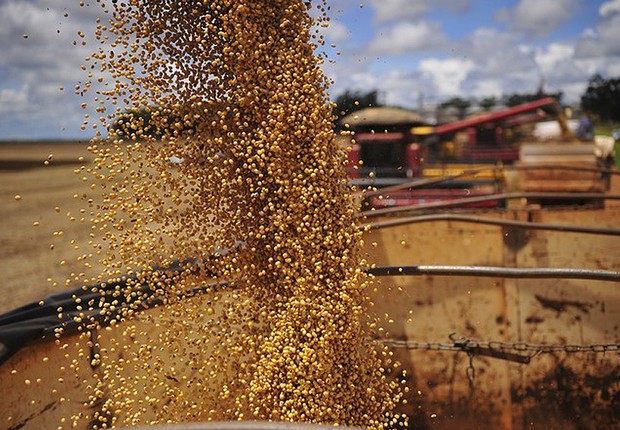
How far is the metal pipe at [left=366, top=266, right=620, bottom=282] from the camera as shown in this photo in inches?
94.0

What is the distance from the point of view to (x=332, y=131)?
2.39 m

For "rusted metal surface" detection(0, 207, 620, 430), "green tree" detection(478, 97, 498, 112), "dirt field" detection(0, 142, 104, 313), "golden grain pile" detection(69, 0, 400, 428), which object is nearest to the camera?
"golden grain pile" detection(69, 0, 400, 428)

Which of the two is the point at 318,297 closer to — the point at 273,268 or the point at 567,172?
the point at 273,268

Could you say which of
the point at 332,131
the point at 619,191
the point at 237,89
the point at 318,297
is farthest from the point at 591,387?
the point at 619,191

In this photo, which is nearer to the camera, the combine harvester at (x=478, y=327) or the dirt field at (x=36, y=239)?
the combine harvester at (x=478, y=327)

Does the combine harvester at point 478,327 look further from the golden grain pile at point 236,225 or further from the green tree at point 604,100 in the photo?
the green tree at point 604,100

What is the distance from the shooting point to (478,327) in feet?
11.3

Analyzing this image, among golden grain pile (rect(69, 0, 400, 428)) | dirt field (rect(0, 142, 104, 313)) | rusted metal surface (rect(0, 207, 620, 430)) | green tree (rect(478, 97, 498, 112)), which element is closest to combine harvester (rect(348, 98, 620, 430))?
rusted metal surface (rect(0, 207, 620, 430))

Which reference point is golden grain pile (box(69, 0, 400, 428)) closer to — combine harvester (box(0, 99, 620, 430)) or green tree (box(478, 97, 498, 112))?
combine harvester (box(0, 99, 620, 430))

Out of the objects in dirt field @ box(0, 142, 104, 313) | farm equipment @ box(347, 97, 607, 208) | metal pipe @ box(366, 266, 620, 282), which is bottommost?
dirt field @ box(0, 142, 104, 313)

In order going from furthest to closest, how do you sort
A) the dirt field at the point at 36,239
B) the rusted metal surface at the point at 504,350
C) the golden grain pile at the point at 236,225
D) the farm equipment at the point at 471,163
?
the dirt field at the point at 36,239, the farm equipment at the point at 471,163, the rusted metal surface at the point at 504,350, the golden grain pile at the point at 236,225

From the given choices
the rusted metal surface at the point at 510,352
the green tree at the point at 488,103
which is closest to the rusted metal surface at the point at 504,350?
the rusted metal surface at the point at 510,352

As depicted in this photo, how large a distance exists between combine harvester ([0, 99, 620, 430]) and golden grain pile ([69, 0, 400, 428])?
156mm

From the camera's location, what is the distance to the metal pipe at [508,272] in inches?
94.0
